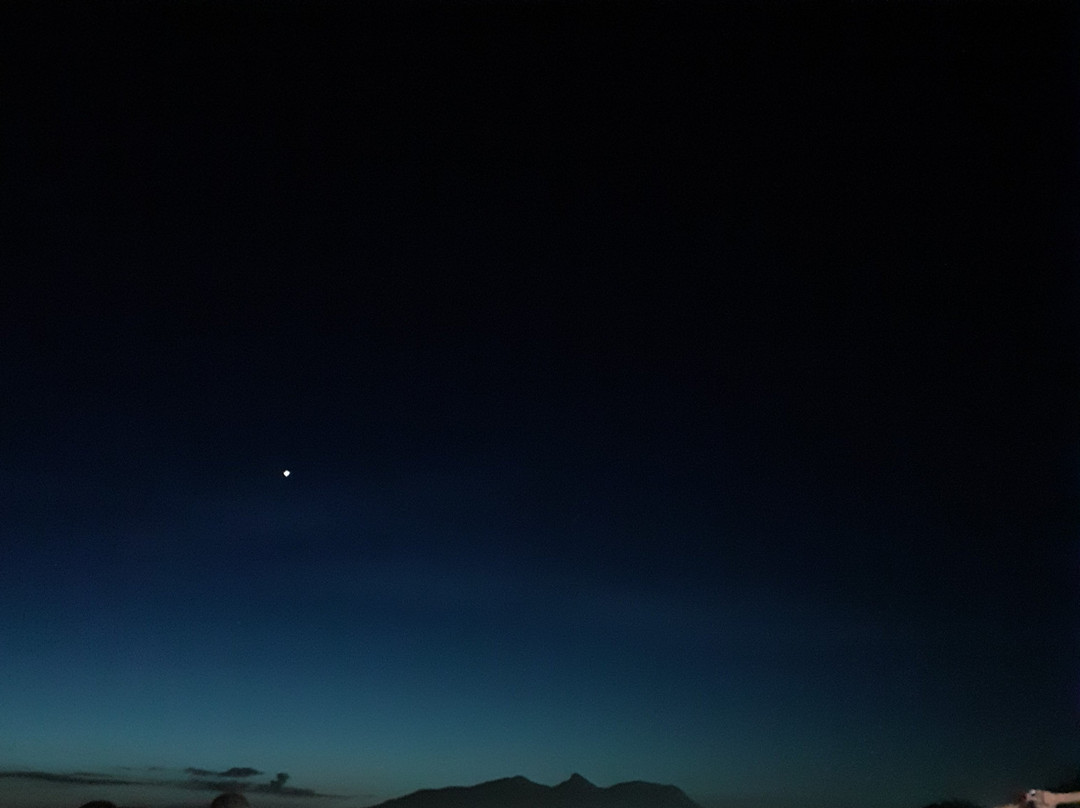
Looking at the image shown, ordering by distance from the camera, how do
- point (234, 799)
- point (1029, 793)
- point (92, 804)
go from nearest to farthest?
1. point (1029, 793)
2. point (234, 799)
3. point (92, 804)

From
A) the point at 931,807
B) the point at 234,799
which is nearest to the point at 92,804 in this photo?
the point at 234,799

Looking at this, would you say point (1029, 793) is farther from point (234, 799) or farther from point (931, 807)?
point (931, 807)

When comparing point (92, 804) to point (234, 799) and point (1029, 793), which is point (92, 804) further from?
point (1029, 793)

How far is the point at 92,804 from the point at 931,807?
1457 inches

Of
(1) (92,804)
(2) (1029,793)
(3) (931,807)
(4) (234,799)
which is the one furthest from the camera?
(3) (931,807)

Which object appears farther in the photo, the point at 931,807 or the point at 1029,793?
the point at 931,807

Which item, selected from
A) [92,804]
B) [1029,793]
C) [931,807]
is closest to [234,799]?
[92,804]

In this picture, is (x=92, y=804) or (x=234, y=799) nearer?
(x=234, y=799)

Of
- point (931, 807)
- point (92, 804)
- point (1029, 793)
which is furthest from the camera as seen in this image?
point (931, 807)

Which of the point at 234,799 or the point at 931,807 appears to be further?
the point at 931,807

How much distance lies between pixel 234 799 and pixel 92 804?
7.72 m

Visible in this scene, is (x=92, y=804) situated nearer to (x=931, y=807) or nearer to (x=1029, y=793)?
(x=1029, y=793)

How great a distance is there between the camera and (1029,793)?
1183 cm

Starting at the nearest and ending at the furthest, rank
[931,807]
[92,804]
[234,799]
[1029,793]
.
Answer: [1029,793]
[234,799]
[92,804]
[931,807]
